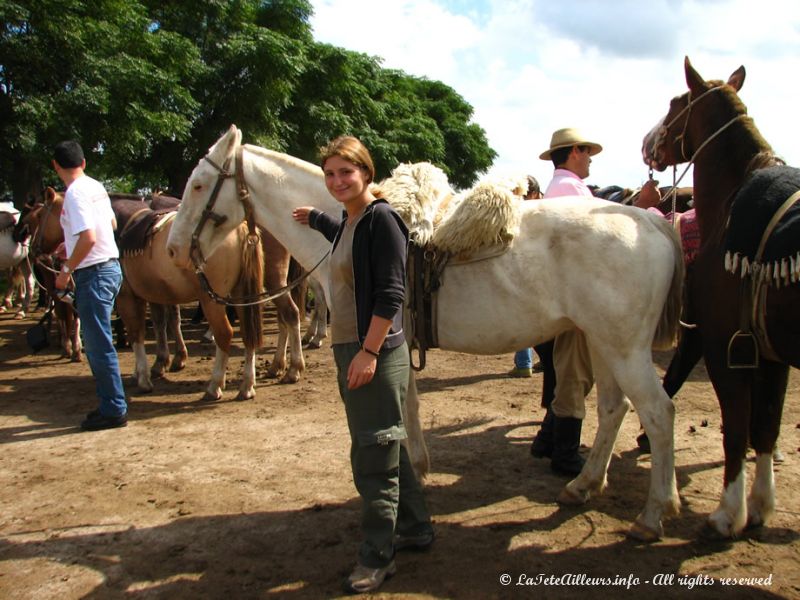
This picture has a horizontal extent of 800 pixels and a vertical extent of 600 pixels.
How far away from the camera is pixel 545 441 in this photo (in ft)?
15.3

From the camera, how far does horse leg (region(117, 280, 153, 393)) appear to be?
22.2ft

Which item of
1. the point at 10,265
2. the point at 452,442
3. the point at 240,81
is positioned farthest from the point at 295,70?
the point at 452,442

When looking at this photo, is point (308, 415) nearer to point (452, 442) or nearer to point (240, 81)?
point (452, 442)

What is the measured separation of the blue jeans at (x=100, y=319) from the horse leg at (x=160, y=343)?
81.9 inches

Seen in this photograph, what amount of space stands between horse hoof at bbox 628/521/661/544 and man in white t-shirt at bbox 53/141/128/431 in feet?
14.0

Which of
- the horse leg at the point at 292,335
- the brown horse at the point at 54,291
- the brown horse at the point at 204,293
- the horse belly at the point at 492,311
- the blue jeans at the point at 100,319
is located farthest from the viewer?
the brown horse at the point at 54,291

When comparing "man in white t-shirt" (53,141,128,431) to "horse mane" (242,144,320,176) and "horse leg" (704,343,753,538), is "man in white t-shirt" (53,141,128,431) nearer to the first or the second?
"horse mane" (242,144,320,176)

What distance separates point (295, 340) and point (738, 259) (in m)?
5.02

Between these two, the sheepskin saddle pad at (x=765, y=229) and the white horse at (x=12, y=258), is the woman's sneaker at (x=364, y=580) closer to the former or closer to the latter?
the sheepskin saddle pad at (x=765, y=229)

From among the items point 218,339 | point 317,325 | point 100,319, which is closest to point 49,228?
point 218,339

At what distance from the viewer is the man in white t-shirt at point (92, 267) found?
495 centimetres

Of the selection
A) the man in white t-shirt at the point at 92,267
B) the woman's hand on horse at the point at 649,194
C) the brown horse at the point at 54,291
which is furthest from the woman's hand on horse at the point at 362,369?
the brown horse at the point at 54,291

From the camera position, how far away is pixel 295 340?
708cm

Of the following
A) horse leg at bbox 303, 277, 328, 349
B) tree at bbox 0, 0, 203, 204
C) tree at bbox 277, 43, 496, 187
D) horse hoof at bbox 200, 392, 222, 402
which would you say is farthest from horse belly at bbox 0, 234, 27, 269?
horse hoof at bbox 200, 392, 222, 402
